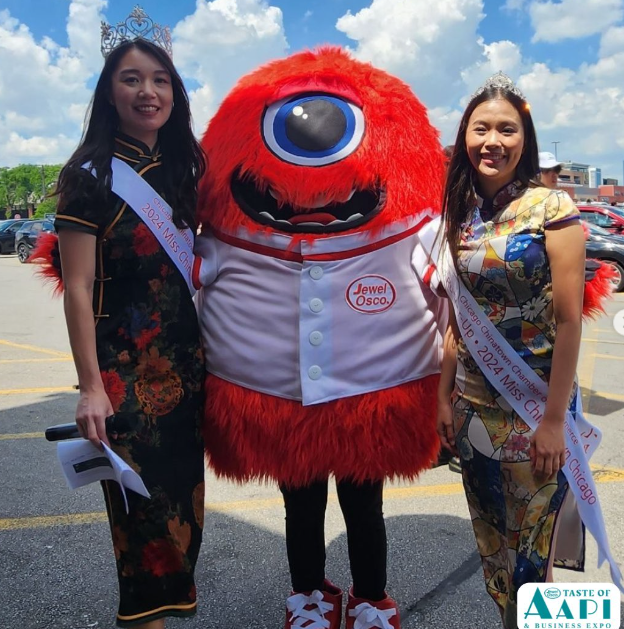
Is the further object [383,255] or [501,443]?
[383,255]

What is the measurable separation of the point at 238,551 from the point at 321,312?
4.87 ft

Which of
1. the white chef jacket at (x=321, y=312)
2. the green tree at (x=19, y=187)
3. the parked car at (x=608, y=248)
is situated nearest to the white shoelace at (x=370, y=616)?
the white chef jacket at (x=321, y=312)

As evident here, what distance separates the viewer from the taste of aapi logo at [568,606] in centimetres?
187

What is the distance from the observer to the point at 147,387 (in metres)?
2.00

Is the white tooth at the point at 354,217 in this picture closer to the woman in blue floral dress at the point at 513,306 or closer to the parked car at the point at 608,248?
the woman in blue floral dress at the point at 513,306

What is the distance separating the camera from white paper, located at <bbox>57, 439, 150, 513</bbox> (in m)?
1.86

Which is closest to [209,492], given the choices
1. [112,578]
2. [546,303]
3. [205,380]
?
[112,578]

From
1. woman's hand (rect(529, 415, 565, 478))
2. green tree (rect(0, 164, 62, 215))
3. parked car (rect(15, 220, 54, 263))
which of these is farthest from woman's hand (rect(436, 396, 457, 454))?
green tree (rect(0, 164, 62, 215))

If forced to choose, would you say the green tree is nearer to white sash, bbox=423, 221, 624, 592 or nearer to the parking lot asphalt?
the parking lot asphalt

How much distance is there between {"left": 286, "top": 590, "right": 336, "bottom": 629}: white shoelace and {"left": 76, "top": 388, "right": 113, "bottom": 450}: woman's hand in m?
0.92

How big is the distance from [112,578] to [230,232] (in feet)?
5.29

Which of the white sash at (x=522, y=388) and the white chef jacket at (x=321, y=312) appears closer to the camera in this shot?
the white sash at (x=522, y=388)

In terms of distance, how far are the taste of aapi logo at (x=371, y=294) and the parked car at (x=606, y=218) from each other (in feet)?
45.9

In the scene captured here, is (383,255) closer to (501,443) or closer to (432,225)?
(432,225)
